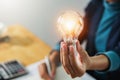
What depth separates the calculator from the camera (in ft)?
3.18

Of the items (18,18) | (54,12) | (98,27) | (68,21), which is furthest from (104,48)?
(18,18)

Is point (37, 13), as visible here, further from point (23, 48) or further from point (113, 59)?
point (113, 59)

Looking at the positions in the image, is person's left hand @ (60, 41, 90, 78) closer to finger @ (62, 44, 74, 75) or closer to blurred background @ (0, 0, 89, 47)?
finger @ (62, 44, 74, 75)

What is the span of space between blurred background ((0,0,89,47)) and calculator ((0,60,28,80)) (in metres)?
0.72

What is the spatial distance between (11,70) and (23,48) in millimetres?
193

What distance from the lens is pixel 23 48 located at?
1.18m

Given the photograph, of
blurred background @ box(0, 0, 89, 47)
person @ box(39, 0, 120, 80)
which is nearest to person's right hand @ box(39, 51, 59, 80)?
person @ box(39, 0, 120, 80)

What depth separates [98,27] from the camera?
1.07m

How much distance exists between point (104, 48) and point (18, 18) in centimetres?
92

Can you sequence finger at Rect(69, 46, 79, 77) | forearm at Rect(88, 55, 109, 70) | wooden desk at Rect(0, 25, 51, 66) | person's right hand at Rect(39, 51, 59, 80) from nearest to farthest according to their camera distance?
finger at Rect(69, 46, 79, 77), forearm at Rect(88, 55, 109, 70), person's right hand at Rect(39, 51, 59, 80), wooden desk at Rect(0, 25, 51, 66)

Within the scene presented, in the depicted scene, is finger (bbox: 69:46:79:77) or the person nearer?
finger (bbox: 69:46:79:77)

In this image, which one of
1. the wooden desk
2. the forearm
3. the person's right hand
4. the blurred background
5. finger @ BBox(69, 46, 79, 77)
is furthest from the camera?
the blurred background

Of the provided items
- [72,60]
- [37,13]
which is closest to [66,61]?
[72,60]

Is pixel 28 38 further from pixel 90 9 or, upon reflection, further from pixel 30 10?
pixel 30 10
